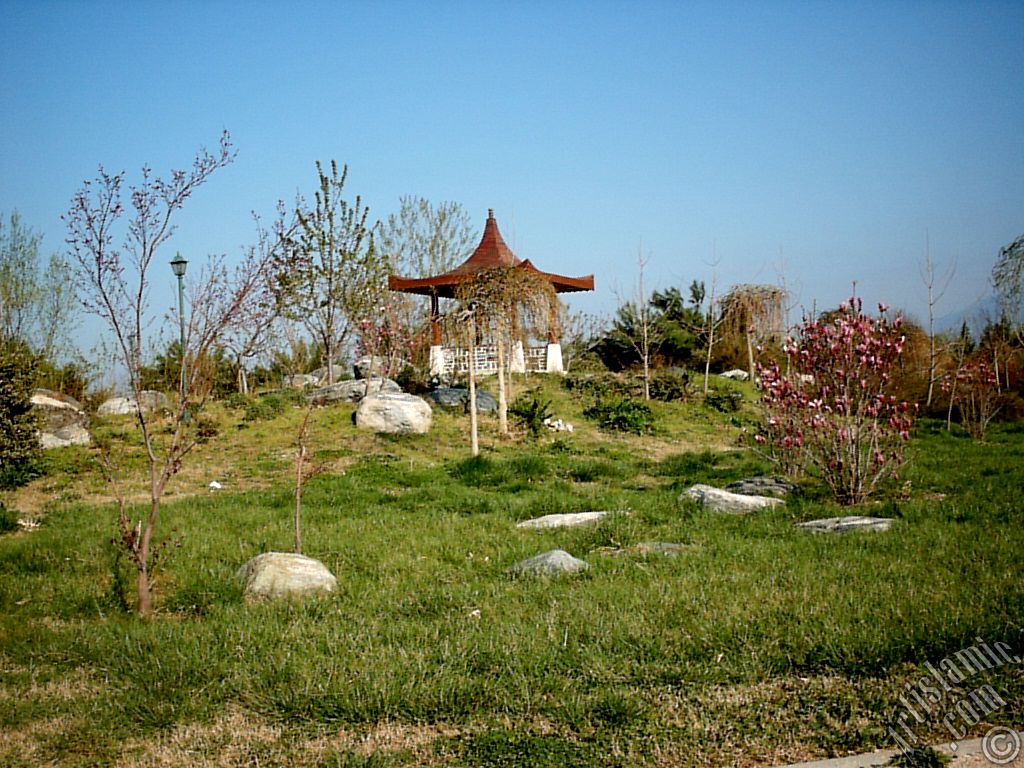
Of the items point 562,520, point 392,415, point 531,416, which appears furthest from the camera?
point 531,416

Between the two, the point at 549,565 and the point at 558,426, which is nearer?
the point at 549,565

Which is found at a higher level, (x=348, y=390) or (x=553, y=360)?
(x=553, y=360)

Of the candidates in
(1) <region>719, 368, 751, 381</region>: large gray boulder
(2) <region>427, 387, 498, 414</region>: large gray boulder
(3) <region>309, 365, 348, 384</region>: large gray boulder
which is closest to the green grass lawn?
(2) <region>427, 387, 498, 414</region>: large gray boulder

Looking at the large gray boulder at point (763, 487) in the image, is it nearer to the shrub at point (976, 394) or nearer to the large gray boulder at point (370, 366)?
the shrub at point (976, 394)

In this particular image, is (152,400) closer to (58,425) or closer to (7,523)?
(58,425)

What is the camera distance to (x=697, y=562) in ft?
17.8

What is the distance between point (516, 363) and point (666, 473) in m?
9.17

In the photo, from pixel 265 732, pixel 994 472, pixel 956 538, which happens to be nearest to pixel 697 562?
pixel 956 538

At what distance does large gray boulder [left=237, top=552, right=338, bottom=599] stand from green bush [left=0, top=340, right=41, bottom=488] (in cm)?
719

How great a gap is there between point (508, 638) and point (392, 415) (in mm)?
10001

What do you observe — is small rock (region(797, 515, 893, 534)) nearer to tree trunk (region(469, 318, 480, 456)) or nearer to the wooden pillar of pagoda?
tree trunk (region(469, 318, 480, 456))

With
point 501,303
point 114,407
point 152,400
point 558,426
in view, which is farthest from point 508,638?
point 114,407

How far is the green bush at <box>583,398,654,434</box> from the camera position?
15234 millimetres

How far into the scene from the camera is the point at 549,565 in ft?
18.1
